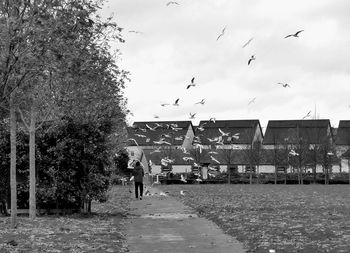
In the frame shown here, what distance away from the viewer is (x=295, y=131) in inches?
3590

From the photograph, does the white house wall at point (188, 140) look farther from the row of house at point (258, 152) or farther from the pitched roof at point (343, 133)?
the pitched roof at point (343, 133)

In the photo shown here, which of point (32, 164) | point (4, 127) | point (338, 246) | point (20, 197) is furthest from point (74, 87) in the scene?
point (338, 246)

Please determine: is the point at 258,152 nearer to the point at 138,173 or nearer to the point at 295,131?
the point at 295,131

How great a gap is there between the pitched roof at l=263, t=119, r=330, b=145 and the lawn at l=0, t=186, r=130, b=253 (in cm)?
6756

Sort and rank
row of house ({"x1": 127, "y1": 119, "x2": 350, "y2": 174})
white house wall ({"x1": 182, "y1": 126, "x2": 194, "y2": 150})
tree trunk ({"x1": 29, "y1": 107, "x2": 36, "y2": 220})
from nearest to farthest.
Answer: tree trunk ({"x1": 29, "y1": 107, "x2": 36, "y2": 220}) < row of house ({"x1": 127, "y1": 119, "x2": 350, "y2": 174}) < white house wall ({"x1": 182, "y1": 126, "x2": 194, "y2": 150})

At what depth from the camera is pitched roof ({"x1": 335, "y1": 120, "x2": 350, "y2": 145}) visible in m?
92.3

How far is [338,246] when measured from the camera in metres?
11.2

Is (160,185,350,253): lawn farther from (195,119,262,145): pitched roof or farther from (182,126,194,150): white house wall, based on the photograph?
(182,126,194,150): white house wall

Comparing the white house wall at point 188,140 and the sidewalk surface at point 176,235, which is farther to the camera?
the white house wall at point 188,140

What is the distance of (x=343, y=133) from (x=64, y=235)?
9087 centimetres

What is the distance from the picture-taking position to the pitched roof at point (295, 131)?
278 feet

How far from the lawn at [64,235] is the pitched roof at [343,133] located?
76200mm

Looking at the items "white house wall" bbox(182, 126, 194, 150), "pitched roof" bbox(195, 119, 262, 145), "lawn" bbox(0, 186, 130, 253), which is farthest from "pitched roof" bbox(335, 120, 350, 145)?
"lawn" bbox(0, 186, 130, 253)

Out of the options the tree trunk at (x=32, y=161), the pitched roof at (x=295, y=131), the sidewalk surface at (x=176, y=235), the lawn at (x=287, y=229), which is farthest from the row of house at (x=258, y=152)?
the tree trunk at (x=32, y=161)
